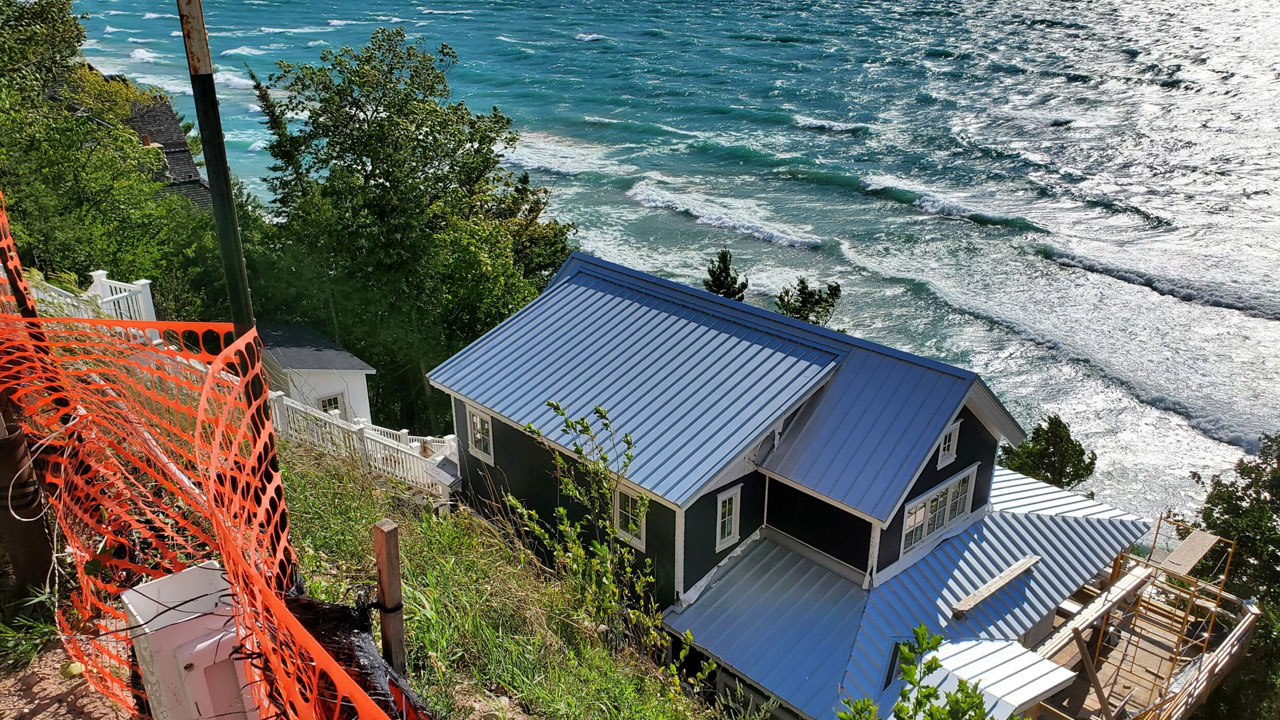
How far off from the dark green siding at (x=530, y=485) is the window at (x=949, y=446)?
194 inches

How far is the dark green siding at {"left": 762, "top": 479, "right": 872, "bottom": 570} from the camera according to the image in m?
A: 15.4

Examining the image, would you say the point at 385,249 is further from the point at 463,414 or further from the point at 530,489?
the point at 530,489

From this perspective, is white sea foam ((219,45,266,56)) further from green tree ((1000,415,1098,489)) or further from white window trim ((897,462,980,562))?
white window trim ((897,462,980,562))

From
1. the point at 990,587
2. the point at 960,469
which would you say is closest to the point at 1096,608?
the point at 990,587

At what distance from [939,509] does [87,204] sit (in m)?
21.7

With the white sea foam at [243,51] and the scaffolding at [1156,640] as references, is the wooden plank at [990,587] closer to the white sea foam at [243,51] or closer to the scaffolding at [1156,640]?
the scaffolding at [1156,640]

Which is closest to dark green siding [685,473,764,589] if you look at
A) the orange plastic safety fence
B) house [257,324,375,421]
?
the orange plastic safety fence

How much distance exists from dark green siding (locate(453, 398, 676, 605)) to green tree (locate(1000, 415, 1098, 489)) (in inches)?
532

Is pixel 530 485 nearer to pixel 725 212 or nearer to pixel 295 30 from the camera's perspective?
pixel 725 212

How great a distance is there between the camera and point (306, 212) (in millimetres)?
25766

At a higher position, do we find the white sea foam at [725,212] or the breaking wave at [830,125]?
the breaking wave at [830,125]

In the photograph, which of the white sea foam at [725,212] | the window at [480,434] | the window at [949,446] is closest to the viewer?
the window at [949,446]

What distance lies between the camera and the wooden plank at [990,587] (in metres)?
15.7

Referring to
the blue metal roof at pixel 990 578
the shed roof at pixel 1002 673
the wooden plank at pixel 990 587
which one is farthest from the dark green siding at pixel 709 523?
the shed roof at pixel 1002 673
